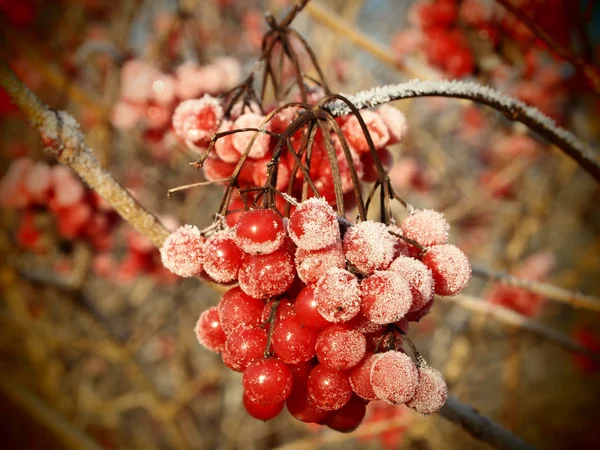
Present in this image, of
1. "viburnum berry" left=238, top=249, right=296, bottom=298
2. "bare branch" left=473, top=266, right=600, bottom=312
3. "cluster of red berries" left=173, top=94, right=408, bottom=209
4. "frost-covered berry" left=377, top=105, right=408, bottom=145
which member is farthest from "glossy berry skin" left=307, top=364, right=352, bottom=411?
"bare branch" left=473, top=266, right=600, bottom=312

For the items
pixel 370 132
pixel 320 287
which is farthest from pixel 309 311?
pixel 370 132

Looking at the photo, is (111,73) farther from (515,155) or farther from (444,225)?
(515,155)

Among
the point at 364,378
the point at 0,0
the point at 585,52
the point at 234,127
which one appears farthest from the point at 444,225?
the point at 0,0

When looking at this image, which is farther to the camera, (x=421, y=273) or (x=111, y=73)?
(x=111, y=73)

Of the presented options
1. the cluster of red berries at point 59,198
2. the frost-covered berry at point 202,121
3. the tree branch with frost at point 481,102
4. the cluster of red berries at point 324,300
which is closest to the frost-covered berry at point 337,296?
the cluster of red berries at point 324,300

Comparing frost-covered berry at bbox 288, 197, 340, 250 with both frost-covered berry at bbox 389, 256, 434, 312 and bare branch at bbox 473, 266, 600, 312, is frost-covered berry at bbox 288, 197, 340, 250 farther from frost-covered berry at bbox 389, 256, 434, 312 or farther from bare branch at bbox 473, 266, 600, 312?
bare branch at bbox 473, 266, 600, 312

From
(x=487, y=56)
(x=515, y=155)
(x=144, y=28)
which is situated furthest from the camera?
(x=144, y=28)

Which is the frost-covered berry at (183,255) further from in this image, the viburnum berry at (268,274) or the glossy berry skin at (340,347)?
the glossy berry skin at (340,347)
